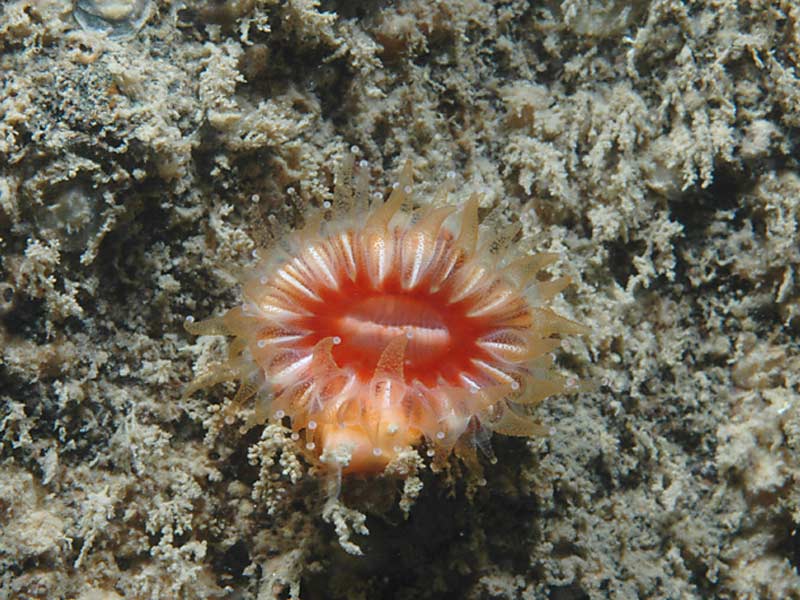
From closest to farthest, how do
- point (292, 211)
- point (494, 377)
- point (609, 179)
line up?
point (494, 377)
point (292, 211)
point (609, 179)

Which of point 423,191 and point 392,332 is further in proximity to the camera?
point 423,191

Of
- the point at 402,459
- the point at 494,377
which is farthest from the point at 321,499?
the point at 494,377

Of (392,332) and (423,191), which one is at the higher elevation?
(423,191)

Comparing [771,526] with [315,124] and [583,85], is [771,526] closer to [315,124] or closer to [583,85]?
[583,85]
